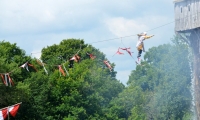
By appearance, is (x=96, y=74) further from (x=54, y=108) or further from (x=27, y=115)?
(x=27, y=115)

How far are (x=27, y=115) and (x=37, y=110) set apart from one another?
3.72 feet

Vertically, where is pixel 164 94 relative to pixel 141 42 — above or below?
below

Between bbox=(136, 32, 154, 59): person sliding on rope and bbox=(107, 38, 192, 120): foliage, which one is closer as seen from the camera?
bbox=(136, 32, 154, 59): person sliding on rope

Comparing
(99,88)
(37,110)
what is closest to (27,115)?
(37,110)

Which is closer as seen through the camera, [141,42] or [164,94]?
[141,42]

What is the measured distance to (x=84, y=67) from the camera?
62438mm

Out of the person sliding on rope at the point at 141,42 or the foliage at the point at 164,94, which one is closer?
the person sliding on rope at the point at 141,42

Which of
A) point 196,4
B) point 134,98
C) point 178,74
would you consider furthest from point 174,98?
point 196,4

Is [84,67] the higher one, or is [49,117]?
[84,67]

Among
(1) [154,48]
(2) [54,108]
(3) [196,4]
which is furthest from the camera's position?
(1) [154,48]

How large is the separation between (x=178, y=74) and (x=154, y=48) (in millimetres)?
13665

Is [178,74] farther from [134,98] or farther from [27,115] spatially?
[27,115]

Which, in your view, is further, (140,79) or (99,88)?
(140,79)

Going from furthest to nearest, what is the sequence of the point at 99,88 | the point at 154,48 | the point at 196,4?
1. the point at 154,48
2. the point at 99,88
3. the point at 196,4
